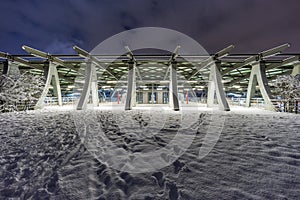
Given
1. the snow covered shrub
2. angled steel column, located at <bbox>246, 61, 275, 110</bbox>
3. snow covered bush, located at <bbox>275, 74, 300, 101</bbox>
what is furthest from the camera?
angled steel column, located at <bbox>246, 61, 275, 110</bbox>

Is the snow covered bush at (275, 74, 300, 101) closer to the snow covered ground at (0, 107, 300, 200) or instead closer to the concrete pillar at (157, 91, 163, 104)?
the snow covered ground at (0, 107, 300, 200)

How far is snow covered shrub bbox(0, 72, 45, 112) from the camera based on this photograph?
9.05 meters

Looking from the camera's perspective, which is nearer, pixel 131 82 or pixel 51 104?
pixel 131 82

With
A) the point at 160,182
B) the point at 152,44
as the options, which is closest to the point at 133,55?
the point at 152,44

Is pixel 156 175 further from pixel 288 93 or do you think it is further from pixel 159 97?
pixel 159 97

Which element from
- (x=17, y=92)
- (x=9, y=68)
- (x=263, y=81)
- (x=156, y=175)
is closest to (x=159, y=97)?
(x=263, y=81)

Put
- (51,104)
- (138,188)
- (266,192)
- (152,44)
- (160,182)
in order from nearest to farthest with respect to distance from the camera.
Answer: (266,192) < (138,188) < (160,182) < (152,44) < (51,104)

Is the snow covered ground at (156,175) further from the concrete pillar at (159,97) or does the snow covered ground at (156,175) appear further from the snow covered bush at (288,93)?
the concrete pillar at (159,97)

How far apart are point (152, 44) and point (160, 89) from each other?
36.9ft

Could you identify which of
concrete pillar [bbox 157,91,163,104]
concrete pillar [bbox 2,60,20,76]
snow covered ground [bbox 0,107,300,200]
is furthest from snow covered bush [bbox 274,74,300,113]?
concrete pillar [bbox 2,60,20,76]

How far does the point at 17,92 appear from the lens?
9492 millimetres

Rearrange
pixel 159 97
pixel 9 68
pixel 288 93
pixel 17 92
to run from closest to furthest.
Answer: pixel 17 92
pixel 288 93
pixel 9 68
pixel 159 97

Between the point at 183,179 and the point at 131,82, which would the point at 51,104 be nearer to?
the point at 131,82

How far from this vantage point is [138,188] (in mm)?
1638
